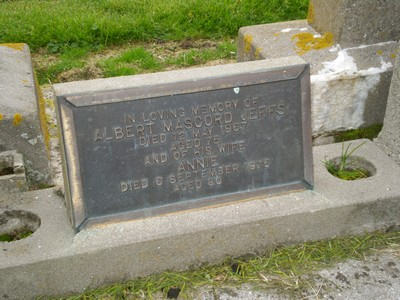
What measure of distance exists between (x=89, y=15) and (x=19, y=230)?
3.38 metres

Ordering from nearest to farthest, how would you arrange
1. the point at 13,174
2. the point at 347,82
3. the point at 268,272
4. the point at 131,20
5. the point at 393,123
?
the point at 268,272 < the point at 13,174 < the point at 393,123 < the point at 347,82 < the point at 131,20

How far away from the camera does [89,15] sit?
18.8 ft

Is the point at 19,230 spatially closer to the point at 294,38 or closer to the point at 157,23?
the point at 294,38

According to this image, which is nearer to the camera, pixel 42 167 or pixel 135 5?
pixel 42 167

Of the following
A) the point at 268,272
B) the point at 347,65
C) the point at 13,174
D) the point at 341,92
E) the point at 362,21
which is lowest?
the point at 268,272

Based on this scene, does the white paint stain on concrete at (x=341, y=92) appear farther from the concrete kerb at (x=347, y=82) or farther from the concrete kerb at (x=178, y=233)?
the concrete kerb at (x=178, y=233)

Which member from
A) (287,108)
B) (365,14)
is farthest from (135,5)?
(287,108)

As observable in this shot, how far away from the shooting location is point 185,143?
2773mm

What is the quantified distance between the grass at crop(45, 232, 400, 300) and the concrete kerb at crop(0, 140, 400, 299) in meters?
0.04

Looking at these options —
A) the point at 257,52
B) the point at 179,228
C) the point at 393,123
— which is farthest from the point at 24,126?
the point at 393,123

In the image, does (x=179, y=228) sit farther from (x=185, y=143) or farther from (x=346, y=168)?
(x=346, y=168)

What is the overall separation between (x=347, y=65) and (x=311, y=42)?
1.25 ft

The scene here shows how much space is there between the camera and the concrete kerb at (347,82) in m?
3.62

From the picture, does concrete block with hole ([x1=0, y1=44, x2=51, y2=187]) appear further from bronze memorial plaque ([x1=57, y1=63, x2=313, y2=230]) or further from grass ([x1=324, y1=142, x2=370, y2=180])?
grass ([x1=324, y1=142, x2=370, y2=180])
